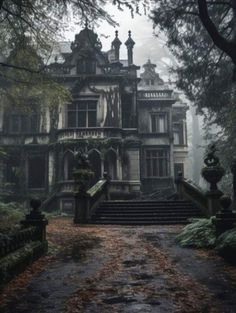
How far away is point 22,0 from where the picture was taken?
1248cm

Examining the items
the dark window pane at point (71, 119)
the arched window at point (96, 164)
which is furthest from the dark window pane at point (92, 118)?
the arched window at point (96, 164)

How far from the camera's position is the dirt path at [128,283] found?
4.86 metres

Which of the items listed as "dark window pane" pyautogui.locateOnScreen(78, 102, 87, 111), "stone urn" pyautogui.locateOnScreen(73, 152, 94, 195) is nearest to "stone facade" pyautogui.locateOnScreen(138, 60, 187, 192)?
"dark window pane" pyautogui.locateOnScreen(78, 102, 87, 111)

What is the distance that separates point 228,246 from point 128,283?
264 cm

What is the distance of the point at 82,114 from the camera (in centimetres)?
3066

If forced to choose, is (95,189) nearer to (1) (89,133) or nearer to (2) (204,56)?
(2) (204,56)

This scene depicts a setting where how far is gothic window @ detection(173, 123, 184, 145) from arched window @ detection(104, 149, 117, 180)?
1145 centimetres

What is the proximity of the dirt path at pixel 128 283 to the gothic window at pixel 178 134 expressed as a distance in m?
29.1

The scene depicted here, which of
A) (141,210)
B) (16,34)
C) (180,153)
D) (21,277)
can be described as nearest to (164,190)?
(180,153)

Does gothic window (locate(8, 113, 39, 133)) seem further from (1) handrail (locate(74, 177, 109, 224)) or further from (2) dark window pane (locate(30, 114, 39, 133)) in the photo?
(1) handrail (locate(74, 177, 109, 224))

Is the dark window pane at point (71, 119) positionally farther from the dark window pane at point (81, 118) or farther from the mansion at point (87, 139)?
the dark window pane at point (81, 118)

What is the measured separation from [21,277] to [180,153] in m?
31.7

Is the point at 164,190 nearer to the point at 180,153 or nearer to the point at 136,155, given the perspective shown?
the point at 136,155

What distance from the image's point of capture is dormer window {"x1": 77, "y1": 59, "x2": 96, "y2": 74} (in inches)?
1231
